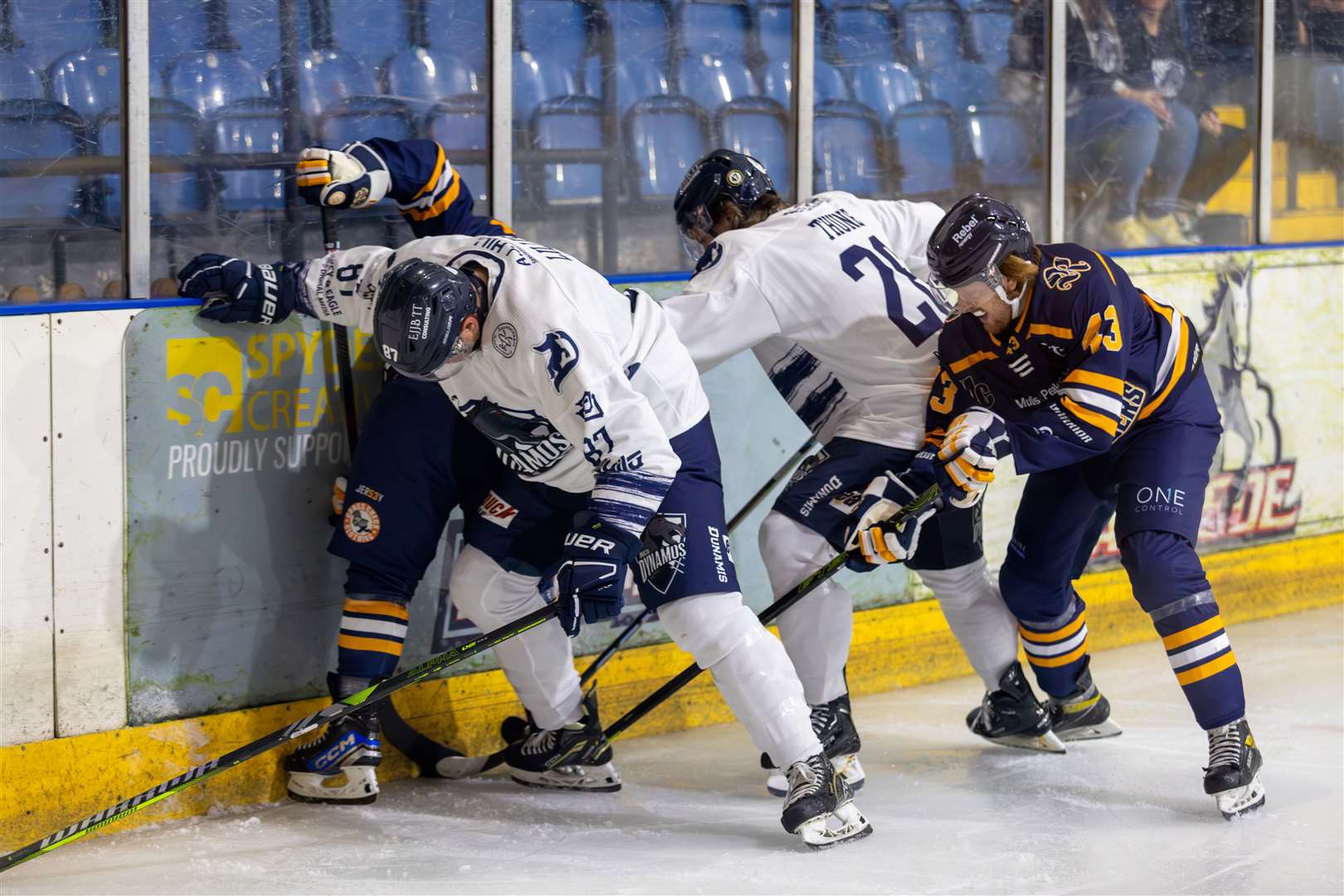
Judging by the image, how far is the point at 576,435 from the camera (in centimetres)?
286

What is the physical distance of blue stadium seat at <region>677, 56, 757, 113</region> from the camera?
13.3 ft

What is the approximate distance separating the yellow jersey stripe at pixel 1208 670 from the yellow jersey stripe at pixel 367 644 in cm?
156

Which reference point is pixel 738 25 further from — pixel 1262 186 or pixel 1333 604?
pixel 1333 604

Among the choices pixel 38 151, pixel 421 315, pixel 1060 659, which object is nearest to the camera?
pixel 421 315

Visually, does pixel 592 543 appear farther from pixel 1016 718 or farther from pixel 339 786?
pixel 1016 718

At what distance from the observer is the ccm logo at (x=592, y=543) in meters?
2.83

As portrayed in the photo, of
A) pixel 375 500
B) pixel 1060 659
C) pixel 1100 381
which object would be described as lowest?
pixel 1060 659

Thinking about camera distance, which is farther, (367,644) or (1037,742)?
(1037,742)

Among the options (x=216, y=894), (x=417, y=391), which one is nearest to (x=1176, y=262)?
(x=417, y=391)

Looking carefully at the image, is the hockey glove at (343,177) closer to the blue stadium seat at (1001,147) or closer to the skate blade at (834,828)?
the skate blade at (834,828)

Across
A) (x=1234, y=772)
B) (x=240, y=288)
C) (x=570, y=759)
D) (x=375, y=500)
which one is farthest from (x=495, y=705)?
(x=1234, y=772)

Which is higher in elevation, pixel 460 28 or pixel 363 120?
pixel 460 28

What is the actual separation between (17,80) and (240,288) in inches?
21.6

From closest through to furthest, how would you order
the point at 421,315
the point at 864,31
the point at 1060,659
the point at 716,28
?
the point at 421,315 < the point at 1060,659 < the point at 716,28 < the point at 864,31
